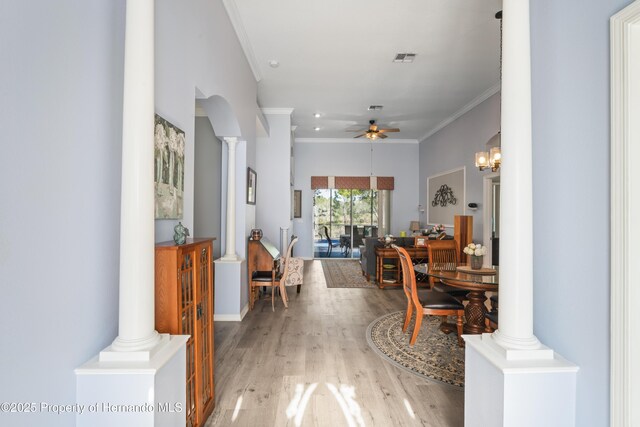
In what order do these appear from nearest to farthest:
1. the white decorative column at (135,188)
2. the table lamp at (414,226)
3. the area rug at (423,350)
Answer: the white decorative column at (135,188), the area rug at (423,350), the table lamp at (414,226)

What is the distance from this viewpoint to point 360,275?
7105 mm

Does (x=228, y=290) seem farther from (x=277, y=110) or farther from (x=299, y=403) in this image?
(x=277, y=110)

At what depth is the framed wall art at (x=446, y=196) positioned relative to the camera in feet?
22.9

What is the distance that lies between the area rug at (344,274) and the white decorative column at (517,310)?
4539 millimetres

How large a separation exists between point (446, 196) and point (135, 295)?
7259mm

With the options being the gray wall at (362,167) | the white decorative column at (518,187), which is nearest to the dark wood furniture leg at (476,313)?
the white decorative column at (518,187)

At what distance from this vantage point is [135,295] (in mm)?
1431

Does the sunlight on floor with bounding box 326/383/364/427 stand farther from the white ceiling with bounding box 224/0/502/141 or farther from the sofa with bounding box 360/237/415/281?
the sofa with bounding box 360/237/415/281

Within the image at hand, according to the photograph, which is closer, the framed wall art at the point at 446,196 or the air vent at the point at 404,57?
the air vent at the point at 404,57

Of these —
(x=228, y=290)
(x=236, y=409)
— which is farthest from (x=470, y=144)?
(x=236, y=409)

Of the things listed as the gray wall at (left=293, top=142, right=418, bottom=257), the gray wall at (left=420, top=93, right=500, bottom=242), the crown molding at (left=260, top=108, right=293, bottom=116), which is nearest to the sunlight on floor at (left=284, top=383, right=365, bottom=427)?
the gray wall at (left=420, top=93, right=500, bottom=242)

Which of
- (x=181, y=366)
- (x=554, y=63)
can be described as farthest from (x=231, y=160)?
(x=554, y=63)

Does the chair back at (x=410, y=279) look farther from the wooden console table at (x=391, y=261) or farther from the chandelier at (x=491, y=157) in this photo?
the wooden console table at (x=391, y=261)

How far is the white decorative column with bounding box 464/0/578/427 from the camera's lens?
4.67ft
